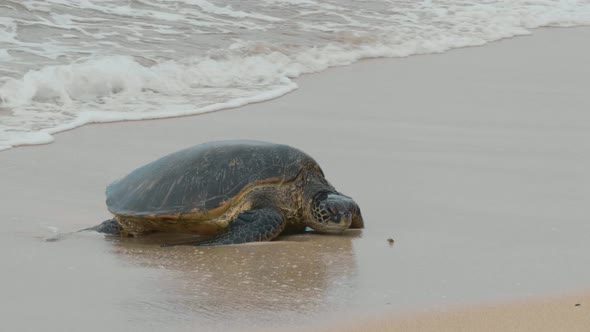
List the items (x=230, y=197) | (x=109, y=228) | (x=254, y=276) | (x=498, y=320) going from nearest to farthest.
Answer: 1. (x=498, y=320)
2. (x=254, y=276)
3. (x=230, y=197)
4. (x=109, y=228)

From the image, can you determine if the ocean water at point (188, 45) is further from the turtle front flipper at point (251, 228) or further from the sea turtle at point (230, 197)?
the turtle front flipper at point (251, 228)

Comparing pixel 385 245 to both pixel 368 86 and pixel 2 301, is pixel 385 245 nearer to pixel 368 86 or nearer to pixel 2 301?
pixel 2 301

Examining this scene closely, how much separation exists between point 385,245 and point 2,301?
1.83 meters

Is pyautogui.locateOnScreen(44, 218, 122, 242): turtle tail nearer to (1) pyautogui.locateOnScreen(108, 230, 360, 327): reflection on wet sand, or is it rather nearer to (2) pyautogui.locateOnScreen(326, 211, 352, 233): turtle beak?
(1) pyautogui.locateOnScreen(108, 230, 360, 327): reflection on wet sand

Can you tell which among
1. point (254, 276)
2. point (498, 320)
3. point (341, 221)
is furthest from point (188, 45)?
point (498, 320)

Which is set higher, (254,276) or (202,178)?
(202,178)

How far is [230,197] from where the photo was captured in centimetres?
499

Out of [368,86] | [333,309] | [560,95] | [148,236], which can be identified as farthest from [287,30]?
[333,309]

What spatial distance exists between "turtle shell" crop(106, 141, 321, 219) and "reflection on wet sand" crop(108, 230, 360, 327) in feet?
0.69

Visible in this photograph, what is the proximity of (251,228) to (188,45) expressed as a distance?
617 centimetres

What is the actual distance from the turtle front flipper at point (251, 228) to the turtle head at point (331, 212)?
0.18 m

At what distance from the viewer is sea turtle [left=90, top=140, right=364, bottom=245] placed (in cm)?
494

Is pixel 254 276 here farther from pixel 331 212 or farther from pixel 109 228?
pixel 109 228

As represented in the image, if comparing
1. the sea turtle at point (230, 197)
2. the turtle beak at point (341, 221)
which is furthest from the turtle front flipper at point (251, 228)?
the turtle beak at point (341, 221)
